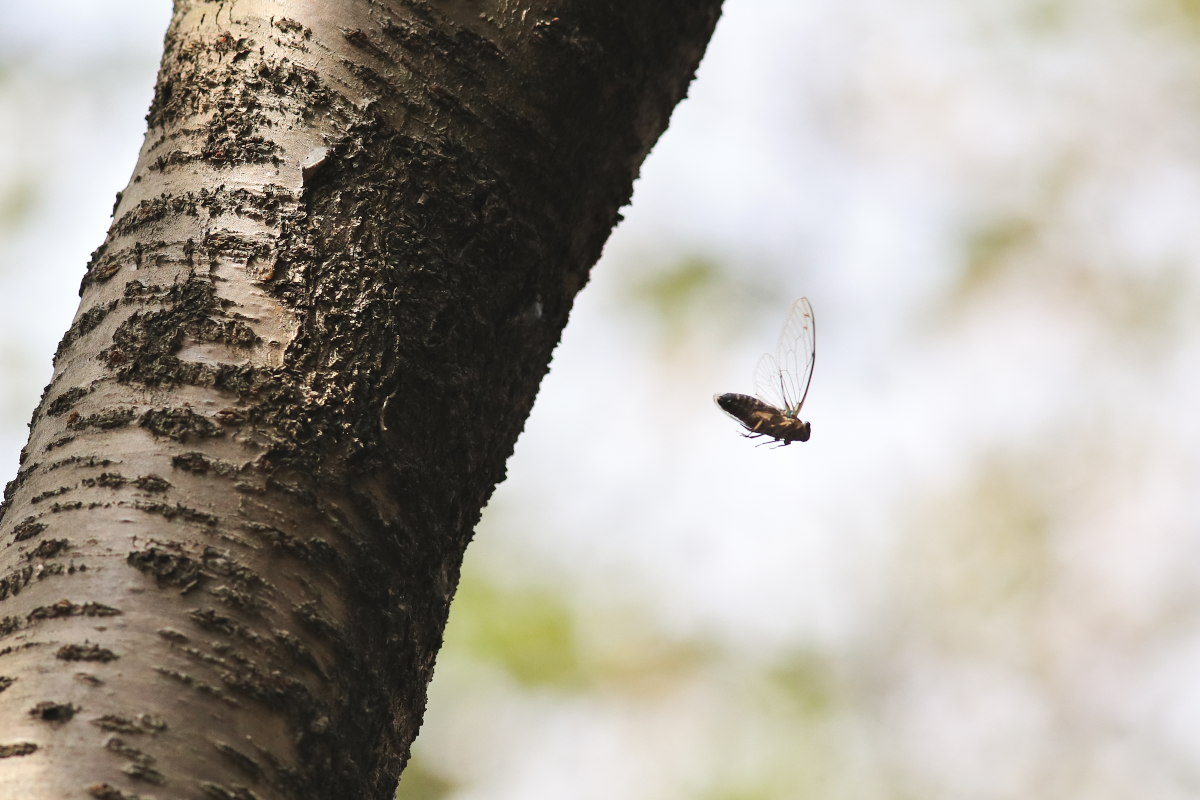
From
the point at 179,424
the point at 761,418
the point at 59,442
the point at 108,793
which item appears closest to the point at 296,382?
the point at 179,424

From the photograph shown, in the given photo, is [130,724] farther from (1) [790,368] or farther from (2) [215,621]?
(1) [790,368]

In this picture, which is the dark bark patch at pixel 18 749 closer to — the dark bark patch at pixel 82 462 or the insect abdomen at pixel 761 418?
the dark bark patch at pixel 82 462

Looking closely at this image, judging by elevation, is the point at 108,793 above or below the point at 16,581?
below

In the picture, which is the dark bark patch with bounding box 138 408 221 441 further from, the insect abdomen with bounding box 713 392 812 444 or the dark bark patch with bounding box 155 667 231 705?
the insect abdomen with bounding box 713 392 812 444

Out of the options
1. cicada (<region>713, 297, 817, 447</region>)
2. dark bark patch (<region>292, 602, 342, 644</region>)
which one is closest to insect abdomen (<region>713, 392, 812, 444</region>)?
cicada (<region>713, 297, 817, 447</region>)

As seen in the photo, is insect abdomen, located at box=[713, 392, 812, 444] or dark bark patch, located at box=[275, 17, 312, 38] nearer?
dark bark patch, located at box=[275, 17, 312, 38]

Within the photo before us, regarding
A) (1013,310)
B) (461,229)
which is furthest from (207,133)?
(1013,310)
